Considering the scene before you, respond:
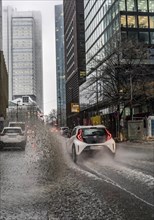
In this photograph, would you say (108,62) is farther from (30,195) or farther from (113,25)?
(30,195)

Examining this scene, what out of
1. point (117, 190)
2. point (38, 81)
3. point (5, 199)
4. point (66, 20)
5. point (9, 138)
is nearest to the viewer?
point (5, 199)

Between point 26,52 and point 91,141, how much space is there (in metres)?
73.2

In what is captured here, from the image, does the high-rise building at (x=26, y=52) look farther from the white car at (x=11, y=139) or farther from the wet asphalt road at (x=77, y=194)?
the wet asphalt road at (x=77, y=194)

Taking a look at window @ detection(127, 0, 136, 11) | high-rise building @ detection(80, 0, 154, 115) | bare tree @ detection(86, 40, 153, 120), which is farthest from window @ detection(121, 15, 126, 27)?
bare tree @ detection(86, 40, 153, 120)

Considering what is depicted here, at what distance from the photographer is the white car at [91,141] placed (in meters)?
15.3

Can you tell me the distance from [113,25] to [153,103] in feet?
54.8

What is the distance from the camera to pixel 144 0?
61.2 meters

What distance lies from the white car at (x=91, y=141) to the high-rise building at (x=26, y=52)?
55.2m

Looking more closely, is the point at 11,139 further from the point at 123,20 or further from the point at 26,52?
the point at 26,52

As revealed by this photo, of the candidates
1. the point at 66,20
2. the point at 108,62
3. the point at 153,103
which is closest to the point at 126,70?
the point at 108,62

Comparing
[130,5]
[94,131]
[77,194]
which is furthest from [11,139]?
[130,5]

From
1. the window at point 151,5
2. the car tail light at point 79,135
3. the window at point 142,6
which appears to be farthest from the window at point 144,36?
the car tail light at point 79,135

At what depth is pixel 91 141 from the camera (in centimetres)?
1538

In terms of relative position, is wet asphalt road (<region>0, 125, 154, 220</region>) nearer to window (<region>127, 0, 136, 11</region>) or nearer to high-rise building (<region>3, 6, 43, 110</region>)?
window (<region>127, 0, 136, 11</region>)
